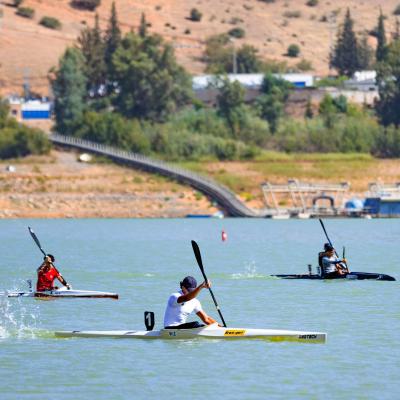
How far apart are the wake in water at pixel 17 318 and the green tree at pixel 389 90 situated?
129 metres

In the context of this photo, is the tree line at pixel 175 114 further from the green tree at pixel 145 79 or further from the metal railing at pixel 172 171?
the metal railing at pixel 172 171

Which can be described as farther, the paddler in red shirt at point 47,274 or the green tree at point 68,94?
the green tree at point 68,94

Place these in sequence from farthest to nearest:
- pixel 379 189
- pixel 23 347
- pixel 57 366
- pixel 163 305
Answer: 1. pixel 379 189
2. pixel 163 305
3. pixel 23 347
4. pixel 57 366

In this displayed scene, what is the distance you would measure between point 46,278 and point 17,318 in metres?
3.42

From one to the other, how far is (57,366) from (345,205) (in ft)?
387

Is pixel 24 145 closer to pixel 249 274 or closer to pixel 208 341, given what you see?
pixel 249 274

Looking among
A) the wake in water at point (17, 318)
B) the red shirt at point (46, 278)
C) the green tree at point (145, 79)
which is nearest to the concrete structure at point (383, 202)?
the green tree at point (145, 79)

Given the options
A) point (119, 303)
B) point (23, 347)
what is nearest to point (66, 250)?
point (119, 303)

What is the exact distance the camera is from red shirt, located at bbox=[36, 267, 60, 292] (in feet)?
182

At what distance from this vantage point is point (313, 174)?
165m

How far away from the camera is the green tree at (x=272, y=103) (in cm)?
19012

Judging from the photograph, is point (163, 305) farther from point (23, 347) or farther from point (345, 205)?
point (345, 205)

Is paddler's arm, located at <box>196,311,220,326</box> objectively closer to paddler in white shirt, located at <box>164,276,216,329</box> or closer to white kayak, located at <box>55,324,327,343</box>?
paddler in white shirt, located at <box>164,276,216,329</box>

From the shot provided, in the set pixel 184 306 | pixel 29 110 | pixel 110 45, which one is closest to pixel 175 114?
pixel 110 45
